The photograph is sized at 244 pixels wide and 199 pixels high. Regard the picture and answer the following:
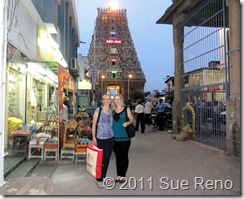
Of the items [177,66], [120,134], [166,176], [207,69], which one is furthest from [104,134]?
[177,66]

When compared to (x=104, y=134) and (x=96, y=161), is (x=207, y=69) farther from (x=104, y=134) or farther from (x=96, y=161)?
(x=96, y=161)

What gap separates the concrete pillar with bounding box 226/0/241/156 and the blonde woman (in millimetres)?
3601

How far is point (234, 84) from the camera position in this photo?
6.84 meters

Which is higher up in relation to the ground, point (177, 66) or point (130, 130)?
point (177, 66)

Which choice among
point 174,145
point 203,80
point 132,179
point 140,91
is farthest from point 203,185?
point 140,91

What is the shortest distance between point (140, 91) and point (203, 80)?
147 feet

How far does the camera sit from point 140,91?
53.5m

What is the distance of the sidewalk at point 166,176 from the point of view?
420 centimetres

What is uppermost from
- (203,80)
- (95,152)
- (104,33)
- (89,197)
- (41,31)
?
(104,33)

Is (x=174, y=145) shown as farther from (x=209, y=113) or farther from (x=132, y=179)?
(x=132, y=179)

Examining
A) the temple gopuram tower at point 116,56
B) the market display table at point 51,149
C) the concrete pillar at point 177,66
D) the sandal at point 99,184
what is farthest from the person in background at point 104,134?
the temple gopuram tower at point 116,56

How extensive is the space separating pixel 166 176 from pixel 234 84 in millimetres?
3386

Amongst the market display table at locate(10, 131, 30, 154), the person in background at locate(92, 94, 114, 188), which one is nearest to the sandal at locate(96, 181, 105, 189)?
the person in background at locate(92, 94, 114, 188)

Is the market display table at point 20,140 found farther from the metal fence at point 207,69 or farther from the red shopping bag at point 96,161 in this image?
the metal fence at point 207,69
